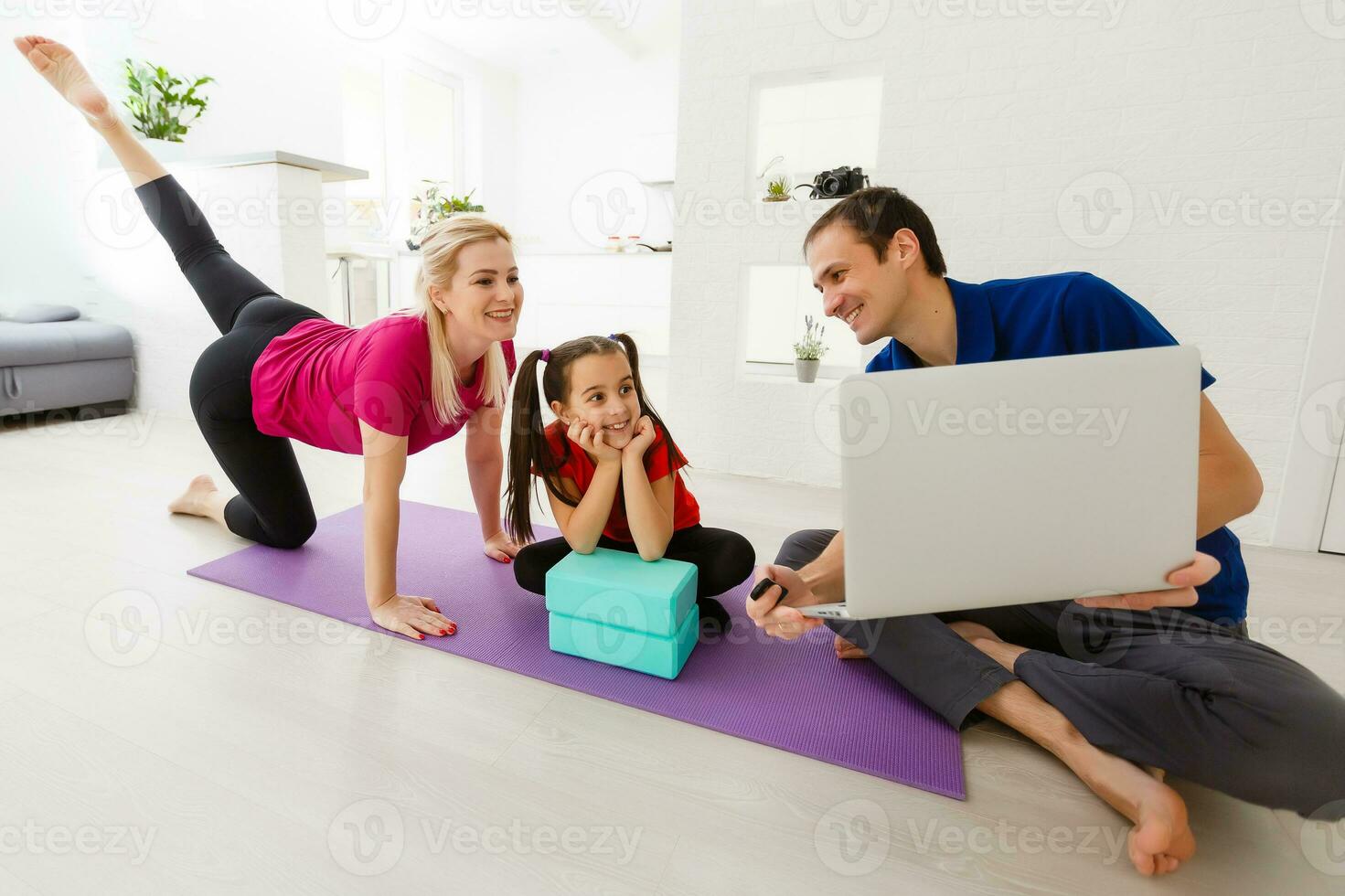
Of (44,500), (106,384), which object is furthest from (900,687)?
(106,384)

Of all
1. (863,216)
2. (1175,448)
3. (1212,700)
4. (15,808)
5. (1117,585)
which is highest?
(863,216)

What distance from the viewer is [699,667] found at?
4.17 ft

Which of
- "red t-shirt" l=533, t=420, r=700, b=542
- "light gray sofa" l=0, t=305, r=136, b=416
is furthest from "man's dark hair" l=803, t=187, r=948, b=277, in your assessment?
"light gray sofa" l=0, t=305, r=136, b=416

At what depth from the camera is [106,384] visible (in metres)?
3.24

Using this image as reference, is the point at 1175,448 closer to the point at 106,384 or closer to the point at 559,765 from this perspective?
the point at 559,765

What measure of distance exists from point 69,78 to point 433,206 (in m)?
4.07

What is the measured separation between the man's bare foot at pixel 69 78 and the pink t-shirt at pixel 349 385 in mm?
752

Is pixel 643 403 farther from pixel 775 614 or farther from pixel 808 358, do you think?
pixel 808 358

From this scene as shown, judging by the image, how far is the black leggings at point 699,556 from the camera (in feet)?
4.53

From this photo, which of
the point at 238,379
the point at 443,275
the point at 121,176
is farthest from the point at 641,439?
the point at 121,176

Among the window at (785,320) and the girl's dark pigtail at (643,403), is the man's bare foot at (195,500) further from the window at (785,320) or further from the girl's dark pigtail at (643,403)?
the window at (785,320)

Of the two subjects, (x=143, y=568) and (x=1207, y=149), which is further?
(x=1207, y=149)

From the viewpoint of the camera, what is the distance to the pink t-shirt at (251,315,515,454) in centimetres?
132

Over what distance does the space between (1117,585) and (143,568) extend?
1984 millimetres
